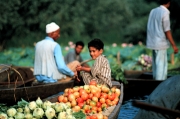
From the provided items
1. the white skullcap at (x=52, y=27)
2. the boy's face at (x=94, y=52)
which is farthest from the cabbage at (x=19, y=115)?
the white skullcap at (x=52, y=27)

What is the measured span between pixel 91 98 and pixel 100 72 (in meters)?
0.79

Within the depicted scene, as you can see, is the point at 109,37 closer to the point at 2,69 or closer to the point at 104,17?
the point at 104,17

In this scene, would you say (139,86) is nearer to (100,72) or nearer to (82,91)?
(100,72)

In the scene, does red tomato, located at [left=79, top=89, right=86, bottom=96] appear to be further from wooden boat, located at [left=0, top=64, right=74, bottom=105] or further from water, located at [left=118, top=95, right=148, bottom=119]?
water, located at [left=118, top=95, right=148, bottom=119]

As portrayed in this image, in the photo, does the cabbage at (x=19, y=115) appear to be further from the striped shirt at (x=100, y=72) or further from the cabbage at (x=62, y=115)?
the striped shirt at (x=100, y=72)

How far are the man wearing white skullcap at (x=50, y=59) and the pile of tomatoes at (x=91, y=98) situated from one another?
1843mm

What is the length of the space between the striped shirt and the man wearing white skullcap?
1.29 m

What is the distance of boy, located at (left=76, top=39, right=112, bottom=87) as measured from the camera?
21.8 feet

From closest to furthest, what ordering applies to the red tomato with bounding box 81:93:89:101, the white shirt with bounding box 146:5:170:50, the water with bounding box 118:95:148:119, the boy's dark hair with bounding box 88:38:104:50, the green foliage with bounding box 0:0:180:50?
1. the red tomato with bounding box 81:93:89:101
2. the boy's dark hair with bounding box 88:38:104:50
3. the water with bounding box 118:95:148:119
4. the white shirt with bounding box 146:5:170:50
5. the green foliage with bounding box 0:0:180:50

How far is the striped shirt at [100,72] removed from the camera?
6.73 metres

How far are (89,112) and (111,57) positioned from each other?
12.4 metres

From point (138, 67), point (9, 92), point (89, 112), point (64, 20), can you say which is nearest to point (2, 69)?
point (9, 92)

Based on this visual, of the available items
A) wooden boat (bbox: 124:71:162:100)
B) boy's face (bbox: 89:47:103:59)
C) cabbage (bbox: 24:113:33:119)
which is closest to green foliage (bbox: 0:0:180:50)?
wooden boat (bbox: 124:71:162:100)

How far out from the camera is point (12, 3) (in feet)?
57.4
